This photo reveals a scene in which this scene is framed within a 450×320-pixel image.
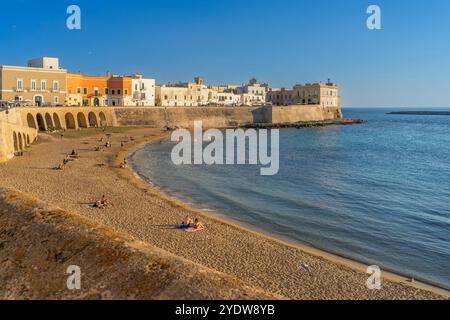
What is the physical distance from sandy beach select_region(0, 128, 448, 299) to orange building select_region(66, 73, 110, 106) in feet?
88.9

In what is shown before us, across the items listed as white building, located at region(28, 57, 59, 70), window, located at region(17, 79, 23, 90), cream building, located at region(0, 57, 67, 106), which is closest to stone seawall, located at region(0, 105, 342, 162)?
cream building, located at region(0, 57, 67, 106)

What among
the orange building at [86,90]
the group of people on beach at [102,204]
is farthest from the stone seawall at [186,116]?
the group of people on beach at [102,204]

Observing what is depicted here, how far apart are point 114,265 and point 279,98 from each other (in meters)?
88.8

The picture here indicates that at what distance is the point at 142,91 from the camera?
64812 mm

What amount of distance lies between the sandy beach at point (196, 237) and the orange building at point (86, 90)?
2709 centimetres

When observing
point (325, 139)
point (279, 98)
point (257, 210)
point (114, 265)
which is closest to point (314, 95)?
point (279, 98)

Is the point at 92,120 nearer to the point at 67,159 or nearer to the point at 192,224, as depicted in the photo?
the point at 67,159

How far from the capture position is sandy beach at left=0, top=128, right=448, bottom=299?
37.6 feet

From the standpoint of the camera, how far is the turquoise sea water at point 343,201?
593 inches

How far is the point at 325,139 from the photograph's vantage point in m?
59.2

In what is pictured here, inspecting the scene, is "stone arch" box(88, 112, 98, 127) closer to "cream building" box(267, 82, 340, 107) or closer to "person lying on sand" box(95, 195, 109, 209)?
"person lying on sand" box(95, 195, 109, 209)

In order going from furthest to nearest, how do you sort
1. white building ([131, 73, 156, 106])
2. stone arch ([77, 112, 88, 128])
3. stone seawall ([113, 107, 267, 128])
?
white building ([131, 73, 156, 106]), stone seawall ([113, 107, 267, 128]), stone arch ([77, 112, 88, 128])

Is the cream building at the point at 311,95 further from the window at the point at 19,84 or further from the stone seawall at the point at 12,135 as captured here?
the stone seawall at the point at 12,135

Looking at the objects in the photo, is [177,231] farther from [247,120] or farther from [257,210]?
[247,120]
